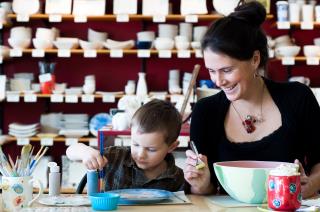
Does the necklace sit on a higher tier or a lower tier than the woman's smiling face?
lower

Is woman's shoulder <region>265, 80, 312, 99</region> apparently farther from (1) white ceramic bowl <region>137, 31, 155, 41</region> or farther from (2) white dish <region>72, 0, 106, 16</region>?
(2) white dish <region>72, 0, 106, 16</region>

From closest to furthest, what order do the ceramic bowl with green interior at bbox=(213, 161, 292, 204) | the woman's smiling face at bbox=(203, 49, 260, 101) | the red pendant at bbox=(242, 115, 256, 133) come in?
the ceramic bowl with green interior at bbox=(213, 161, 292, 204) < the woman's smiling face at bbox=(203, 49, 260, 101) < the red pendant at bbox=(242, 115, 256, 133)

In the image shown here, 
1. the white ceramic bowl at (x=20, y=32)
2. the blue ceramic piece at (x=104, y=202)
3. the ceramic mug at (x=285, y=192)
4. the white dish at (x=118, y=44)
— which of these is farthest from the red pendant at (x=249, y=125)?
the white ceramic bowl at (x=20, y=32)

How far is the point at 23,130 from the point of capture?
16.7 feet

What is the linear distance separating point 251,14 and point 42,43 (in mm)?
3347

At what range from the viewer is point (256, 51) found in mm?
1959

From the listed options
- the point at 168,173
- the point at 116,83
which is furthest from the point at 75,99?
the point at 168,173

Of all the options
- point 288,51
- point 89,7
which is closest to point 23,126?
point 89,7

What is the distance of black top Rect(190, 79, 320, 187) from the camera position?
6.34ft

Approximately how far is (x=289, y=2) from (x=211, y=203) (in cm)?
371

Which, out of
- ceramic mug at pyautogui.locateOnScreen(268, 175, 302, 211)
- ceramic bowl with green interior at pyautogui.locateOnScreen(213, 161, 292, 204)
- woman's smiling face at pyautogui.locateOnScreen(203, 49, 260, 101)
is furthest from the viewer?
woman's smiling face at pyautogui.locateOnScreen(203, 49, 260, 101)

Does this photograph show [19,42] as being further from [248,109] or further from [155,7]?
[248,109]

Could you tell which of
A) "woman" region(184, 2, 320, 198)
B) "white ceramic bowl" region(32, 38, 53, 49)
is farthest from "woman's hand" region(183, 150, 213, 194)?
"white ceramic bowl" region(32, 38, 53, 49)

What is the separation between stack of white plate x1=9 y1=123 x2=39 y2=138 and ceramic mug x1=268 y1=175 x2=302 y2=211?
12.6 ft
